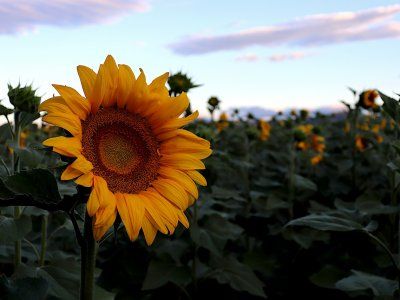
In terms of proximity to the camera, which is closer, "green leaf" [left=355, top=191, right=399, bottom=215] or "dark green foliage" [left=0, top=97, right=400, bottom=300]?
"dark green foliage" [left=0, top=97, right=400, bottom=300]

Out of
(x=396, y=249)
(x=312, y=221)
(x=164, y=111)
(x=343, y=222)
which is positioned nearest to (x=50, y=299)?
(x=164, y=111)

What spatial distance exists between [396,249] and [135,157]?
1.95m

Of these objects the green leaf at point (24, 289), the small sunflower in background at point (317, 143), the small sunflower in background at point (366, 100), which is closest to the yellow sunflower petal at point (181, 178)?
the green leaf at point (24, 289)

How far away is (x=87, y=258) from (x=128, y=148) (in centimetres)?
30

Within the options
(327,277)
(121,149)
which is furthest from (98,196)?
(327,277)

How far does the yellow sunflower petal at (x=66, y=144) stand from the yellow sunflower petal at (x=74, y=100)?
0.26 ft

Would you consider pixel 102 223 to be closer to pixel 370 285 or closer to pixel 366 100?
pixel 370 285

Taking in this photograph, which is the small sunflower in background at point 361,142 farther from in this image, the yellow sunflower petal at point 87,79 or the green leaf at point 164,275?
the yellow sunflower petal at point 87,79

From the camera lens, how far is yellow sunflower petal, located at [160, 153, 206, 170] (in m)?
1.41

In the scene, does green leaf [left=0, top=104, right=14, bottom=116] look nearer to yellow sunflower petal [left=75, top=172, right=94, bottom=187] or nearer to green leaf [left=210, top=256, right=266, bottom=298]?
yellow sunflower petal [left=75, top=172, right=94, bottom=187]

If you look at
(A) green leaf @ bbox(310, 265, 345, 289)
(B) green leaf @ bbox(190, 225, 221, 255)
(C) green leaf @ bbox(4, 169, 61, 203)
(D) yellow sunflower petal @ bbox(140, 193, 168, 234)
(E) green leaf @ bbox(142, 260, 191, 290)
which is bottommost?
(A) green leaf @ bbox(310, 265, 345, 289)

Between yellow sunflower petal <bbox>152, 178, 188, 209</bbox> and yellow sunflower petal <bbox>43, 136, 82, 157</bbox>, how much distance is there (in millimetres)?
233

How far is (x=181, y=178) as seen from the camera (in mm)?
1396

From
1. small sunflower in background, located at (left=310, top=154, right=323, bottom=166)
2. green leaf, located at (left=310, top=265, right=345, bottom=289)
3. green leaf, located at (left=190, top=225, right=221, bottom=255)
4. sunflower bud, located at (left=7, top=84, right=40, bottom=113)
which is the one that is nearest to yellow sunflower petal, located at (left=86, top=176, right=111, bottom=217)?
sunflower bud, located at (left=7, top=84, right=40, bottom=113)
